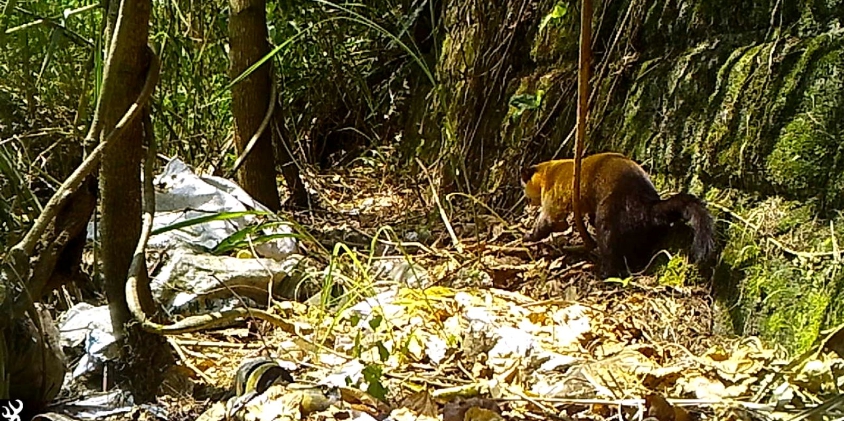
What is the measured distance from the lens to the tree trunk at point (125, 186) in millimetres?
1374

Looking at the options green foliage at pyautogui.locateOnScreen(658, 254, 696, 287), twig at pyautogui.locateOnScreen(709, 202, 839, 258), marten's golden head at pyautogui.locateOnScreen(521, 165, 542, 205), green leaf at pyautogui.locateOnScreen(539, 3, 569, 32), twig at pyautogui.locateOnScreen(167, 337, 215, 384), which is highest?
Result: green leaf at pyautogui.locateOnScreen(539, 3, 569, 32)

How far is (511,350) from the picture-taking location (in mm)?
1742

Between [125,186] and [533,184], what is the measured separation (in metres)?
1.48

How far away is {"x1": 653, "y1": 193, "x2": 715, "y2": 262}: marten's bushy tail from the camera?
201 centimetres

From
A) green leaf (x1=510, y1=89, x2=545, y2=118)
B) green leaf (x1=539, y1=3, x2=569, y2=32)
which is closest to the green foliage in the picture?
green leaf (x1=510, y1=89, x2=545, y2=118)

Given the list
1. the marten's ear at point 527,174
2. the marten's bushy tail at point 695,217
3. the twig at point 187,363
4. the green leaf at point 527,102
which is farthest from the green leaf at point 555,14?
the twig at point 187,363

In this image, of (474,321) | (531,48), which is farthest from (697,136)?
(531,48)

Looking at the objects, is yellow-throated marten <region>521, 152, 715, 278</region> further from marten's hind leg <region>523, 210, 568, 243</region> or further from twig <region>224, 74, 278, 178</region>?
twig <region>224, 74, 278, 178</region>

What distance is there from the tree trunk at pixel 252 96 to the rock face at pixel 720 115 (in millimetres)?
669

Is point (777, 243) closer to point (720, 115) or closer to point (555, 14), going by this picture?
point (720, 115)

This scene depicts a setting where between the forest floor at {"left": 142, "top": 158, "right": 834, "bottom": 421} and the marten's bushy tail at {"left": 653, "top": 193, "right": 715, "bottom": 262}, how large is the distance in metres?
0.11

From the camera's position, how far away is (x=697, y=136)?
2238 millimetres

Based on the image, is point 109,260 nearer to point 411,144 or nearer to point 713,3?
point 713,3

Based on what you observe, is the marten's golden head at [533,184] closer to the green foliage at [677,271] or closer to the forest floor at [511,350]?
the forest floor at [511,350]
